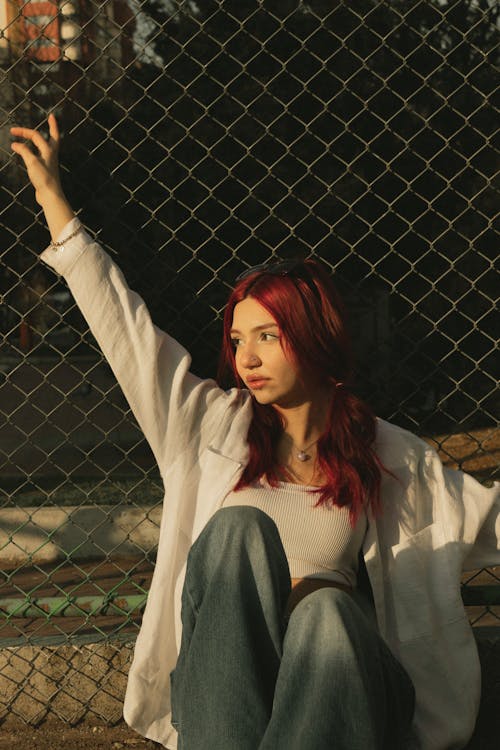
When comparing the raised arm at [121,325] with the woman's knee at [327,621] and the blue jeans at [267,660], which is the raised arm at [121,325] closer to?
the blue jeans at [267,660]

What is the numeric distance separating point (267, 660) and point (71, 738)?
1.22 m

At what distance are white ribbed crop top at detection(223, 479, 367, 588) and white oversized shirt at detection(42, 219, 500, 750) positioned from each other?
7cm

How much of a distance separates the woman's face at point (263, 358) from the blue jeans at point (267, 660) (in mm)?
483

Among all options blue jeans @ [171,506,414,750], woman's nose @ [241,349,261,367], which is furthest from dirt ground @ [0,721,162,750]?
woman's nose @ [241,349,261,367]

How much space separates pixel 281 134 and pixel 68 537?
2644 millimetres

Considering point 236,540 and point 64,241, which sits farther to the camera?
point 64,241

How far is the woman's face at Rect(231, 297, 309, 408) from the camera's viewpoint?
2.63 m

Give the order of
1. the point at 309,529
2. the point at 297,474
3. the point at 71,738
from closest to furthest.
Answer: the point at 309,529 → the point at 297,474 → the point at 71,738

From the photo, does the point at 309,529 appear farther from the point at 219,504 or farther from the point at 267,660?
the point at 267,660

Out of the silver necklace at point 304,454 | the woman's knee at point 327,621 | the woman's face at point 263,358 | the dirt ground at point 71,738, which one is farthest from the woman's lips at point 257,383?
the dirt ground at point 71,738

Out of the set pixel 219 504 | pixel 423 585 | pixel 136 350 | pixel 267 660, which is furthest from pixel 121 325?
pixel 423 585

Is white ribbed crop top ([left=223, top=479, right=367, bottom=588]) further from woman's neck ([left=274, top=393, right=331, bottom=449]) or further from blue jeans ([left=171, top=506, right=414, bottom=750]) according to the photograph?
blue jeans ([left=171, top=506, right=414, bottom=750])

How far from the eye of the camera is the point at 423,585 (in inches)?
107

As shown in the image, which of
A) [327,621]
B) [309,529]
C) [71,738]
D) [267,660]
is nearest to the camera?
[327,621]
